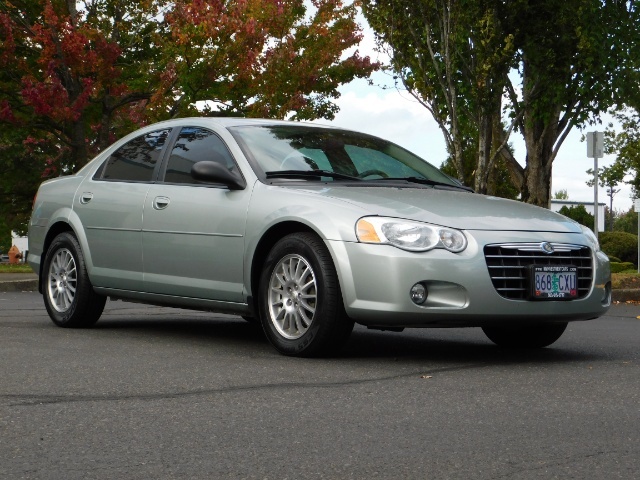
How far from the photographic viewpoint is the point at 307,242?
6.99m

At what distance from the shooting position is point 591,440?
452 centimetres

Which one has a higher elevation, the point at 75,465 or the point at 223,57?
the point at 223,57

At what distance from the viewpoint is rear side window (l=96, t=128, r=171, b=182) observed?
864cm

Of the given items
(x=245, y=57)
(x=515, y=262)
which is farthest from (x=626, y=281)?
(x=515, y=262)

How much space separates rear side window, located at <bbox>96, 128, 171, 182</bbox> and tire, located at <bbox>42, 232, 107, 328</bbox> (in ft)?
2.06

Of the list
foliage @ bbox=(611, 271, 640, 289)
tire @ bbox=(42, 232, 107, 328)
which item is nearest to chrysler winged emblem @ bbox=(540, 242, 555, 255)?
tire @ bbox=(42, 232, 107, 328)

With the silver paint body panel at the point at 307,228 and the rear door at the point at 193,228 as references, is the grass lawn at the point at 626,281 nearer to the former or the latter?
the silver paint body panel at the point at 307,228

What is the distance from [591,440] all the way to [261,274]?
321 centimetres

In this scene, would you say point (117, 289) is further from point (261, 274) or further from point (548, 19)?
point (548, 19)

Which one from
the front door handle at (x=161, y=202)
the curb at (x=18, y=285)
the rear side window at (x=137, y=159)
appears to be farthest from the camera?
the curb at (x=18, y=285)

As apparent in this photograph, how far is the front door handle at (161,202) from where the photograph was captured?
8117 mm

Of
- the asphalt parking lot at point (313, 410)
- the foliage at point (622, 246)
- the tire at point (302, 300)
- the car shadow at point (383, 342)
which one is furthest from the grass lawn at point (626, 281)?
the foliage at point (622, 246)

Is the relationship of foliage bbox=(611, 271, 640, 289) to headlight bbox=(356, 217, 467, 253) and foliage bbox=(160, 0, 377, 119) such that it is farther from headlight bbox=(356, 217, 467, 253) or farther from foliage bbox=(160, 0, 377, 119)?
headlight bbox=(356, 217, 467, 253)

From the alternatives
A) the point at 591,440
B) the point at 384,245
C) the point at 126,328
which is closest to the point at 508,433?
the point at 591,440
